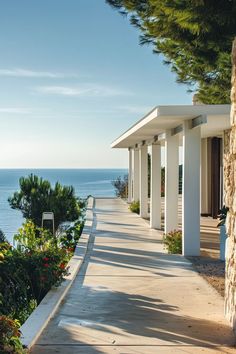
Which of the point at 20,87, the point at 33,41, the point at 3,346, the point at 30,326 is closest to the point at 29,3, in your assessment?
the point at 33,41

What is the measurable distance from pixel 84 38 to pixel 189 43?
431 inches

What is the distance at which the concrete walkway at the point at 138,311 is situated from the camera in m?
5.93

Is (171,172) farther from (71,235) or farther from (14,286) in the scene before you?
(14,286)

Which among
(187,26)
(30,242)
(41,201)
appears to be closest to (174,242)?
(30,242)

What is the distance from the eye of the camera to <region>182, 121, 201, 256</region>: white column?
37.8ft

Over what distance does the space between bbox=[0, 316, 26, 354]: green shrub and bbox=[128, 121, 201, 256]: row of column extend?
280 inches

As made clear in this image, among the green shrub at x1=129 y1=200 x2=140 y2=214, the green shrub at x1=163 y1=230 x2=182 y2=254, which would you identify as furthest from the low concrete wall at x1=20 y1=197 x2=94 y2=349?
the green shrub at x1=129 y1=200 x2=140 y2=214

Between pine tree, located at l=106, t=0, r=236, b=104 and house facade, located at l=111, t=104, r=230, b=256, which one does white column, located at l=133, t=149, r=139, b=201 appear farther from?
pine tree, located at l=106, t=0, r=236, b=104

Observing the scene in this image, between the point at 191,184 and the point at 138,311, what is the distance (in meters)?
4.73

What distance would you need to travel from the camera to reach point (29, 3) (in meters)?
14.0

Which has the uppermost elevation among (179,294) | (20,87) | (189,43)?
(20,87)

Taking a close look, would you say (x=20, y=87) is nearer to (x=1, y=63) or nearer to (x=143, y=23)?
(x=1, y=63)

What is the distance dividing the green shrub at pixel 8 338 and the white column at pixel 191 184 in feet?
23.3

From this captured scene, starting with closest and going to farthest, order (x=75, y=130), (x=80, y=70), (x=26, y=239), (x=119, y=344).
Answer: (x=119, y=344)
(x=26, y=239)
(x=80, y=70)
(x=75, y=130)
